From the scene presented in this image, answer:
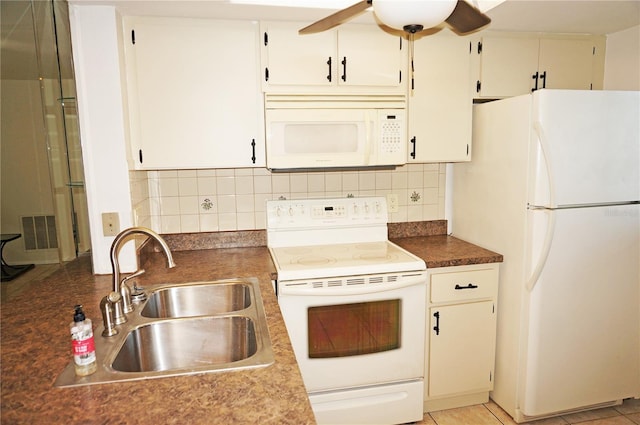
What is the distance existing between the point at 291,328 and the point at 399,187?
1214mm

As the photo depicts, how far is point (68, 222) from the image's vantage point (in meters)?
1.99

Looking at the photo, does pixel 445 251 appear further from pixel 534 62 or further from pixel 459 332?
pixel 534 62

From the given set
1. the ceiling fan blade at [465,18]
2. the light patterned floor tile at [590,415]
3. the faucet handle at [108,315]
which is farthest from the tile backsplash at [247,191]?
the light patterned floor tile at [590,415]

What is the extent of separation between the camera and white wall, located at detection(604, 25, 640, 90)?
7.39 ft

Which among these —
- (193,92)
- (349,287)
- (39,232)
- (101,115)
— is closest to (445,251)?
(349,287)

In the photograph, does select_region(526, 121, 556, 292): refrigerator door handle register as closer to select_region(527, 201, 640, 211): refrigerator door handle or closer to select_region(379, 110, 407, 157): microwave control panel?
select_region(527, 201, 640, 211): refrigerator door handle

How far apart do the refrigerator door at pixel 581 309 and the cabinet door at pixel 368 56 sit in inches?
40.8

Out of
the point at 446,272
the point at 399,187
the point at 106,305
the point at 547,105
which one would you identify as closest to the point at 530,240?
the point at 446,272

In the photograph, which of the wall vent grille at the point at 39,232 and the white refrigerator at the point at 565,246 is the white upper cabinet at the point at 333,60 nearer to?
the white refrigerator at the point at 565,246

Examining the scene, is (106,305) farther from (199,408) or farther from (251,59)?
(251,59)

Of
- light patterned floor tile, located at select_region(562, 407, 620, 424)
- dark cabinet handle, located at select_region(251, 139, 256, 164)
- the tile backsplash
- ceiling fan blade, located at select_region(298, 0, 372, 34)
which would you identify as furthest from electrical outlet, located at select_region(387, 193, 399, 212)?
light patterned floor tile, located at select_region(562, 407, 620, 424)

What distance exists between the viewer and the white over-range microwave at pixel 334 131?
6.91ft

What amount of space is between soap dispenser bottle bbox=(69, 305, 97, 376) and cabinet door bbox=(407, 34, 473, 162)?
1794 millimetres

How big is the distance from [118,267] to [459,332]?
5.61ft
